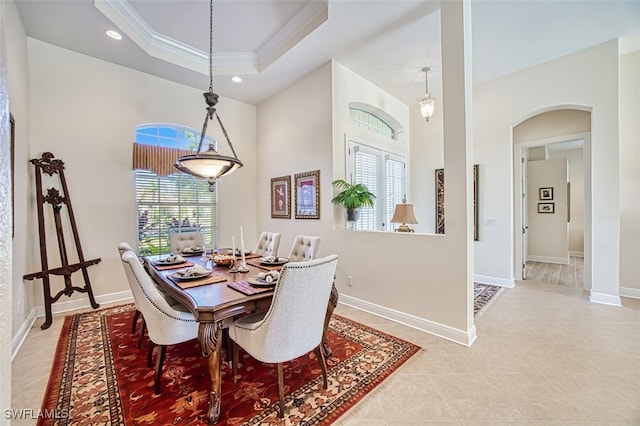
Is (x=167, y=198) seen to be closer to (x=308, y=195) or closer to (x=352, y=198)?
(x=308, y=195)

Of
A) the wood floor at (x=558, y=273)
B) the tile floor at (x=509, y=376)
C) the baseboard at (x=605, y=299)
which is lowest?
the tile floor at (x=509, y=376)

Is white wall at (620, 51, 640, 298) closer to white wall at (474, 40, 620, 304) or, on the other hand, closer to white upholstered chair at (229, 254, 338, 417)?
white wall at (474, 40, 620, 304)

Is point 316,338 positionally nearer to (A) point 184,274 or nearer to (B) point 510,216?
(A) point 184,274

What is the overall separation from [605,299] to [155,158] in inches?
271

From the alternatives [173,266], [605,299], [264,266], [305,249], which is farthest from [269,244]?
[605,299]

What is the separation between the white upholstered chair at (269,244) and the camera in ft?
11.9

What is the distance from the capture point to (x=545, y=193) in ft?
22.1

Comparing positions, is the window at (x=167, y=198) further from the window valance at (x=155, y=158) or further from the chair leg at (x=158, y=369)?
the chair leg at (x=158, y=369)

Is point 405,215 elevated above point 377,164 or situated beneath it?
situated beneath

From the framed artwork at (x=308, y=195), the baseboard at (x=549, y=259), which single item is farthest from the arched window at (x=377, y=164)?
the baseboard at (x=549, y=259)

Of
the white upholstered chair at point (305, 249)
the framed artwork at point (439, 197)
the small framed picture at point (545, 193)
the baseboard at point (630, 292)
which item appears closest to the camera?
the white upholstered chair at point (305, 249)

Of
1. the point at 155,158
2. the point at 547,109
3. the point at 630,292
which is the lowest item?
the point at 630,292

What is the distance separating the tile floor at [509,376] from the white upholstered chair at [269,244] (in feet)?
4.75

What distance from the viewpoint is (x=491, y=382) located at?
6.98 ft
